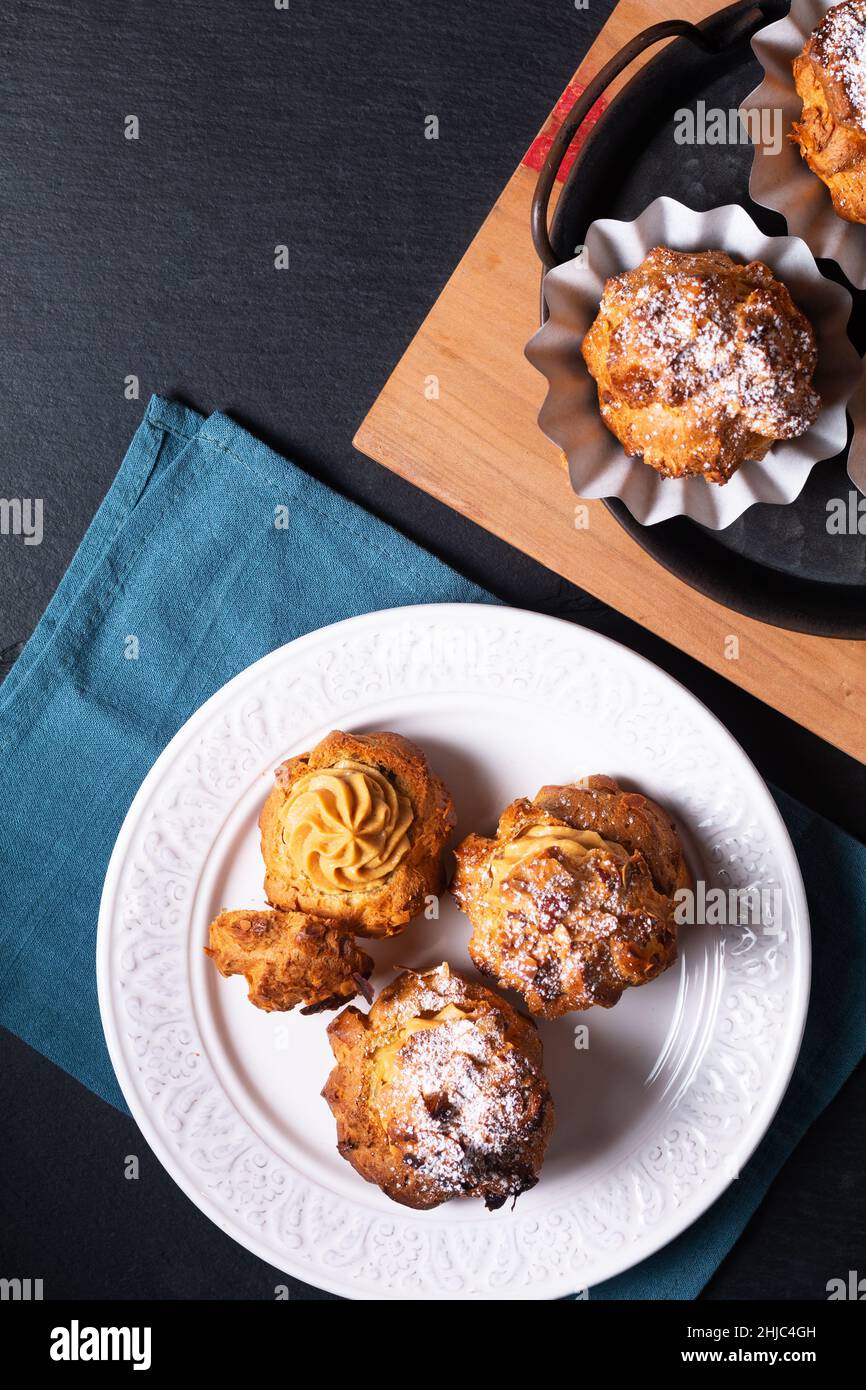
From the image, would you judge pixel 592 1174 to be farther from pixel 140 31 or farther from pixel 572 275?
pixel 140 31

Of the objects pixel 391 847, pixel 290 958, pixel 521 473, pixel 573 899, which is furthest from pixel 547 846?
pixel 521 473

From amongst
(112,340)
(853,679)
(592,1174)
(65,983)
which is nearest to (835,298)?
(853,679)

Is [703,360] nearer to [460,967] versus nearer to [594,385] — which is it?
[594,385]

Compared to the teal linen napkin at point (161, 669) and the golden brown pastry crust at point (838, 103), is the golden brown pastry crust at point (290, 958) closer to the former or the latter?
the teal linen napkin at point (161, 669)

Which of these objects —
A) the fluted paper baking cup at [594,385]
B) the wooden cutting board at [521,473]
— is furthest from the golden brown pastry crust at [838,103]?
the wooden cutting board at [521,473]

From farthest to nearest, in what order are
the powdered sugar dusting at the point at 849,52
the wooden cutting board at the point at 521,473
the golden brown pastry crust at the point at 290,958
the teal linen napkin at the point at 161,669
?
the teal linen napkin at the point at 161,669, the wooden cutting board at the point at 521,473, the golden brown pastry crust at the point at 290,958, the powdered sugar dusting at the point at 849,52

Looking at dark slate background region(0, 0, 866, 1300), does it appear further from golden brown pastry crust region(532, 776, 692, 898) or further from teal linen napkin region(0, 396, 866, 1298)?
golden brown pastry crust region(532, 776, 692, 898)

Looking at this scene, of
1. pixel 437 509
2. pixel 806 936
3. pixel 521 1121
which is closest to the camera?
pixel 521 1121
